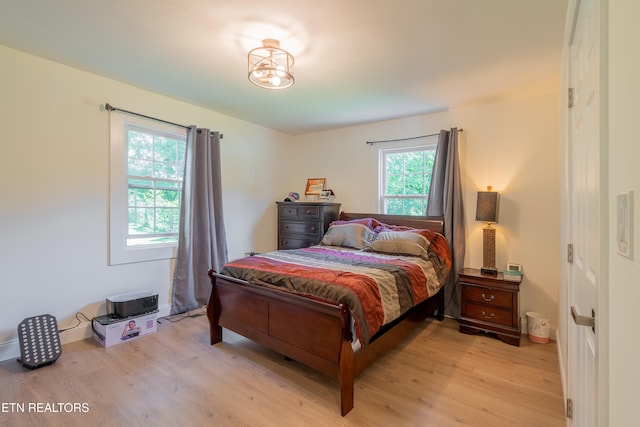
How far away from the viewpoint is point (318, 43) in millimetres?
2283

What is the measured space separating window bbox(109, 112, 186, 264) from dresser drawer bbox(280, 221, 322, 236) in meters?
1.55

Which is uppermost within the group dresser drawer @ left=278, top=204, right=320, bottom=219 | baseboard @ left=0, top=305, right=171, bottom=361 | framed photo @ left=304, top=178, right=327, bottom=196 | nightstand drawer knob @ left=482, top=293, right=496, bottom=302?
framed photo @ left=304, top=178, right=327, bottom=196

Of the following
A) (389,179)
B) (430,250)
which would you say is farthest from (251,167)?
(430,250)

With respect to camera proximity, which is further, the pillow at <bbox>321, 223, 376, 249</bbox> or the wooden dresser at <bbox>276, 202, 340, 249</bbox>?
the wooden dresser at <bbox>276, 202, 340, 249</bbox>

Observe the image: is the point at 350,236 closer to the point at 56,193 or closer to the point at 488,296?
the point at 488,296

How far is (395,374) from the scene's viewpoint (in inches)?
92.0

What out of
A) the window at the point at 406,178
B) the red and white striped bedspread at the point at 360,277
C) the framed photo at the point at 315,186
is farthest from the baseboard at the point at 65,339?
the window at the point at 406,178

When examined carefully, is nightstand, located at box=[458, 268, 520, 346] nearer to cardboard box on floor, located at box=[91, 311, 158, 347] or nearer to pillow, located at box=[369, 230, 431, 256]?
pillow, located at box=[369, 230, 431, 256]

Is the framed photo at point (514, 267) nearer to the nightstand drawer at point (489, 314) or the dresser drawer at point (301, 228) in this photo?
the nightstand drawer at point (489, 314)

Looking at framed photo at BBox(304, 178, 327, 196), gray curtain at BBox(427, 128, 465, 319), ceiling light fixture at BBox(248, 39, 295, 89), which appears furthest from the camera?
framed photo at BBox(304, 178, 327, 196)

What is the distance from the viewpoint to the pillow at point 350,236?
363cm

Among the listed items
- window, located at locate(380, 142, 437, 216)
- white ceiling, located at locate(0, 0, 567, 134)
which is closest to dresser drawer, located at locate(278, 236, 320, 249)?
window, located at locate(380, 142, 437, 216)

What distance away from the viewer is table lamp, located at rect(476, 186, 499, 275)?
10.4ft

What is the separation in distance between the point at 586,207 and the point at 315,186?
3.83 metres
